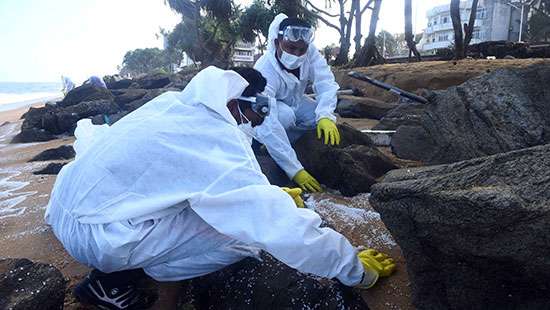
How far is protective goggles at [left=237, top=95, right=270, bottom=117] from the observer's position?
2457mm

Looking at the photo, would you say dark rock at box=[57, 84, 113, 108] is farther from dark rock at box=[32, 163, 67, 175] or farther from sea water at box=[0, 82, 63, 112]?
sea water at box=[0, 82, 63, 112]

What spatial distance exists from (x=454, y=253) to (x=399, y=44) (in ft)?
227

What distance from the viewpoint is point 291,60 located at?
409cm

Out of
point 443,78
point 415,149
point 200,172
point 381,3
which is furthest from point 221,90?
point 381,3

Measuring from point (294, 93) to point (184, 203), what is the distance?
8.68ft

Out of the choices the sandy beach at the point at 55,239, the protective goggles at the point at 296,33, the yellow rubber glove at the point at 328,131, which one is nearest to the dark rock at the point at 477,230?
the sandy beach at the point at 55,239

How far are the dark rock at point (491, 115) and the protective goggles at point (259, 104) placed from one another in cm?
171

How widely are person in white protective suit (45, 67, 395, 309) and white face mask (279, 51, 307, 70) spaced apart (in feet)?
6.41

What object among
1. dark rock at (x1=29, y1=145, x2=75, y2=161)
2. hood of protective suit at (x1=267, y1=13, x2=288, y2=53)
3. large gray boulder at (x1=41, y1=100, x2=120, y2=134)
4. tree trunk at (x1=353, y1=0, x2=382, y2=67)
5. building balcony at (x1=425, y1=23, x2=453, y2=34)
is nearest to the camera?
hood of protective suit at (x1=267, y1=13, x2=288, y2=53)

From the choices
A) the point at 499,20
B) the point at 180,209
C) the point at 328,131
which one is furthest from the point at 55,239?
the point at 499,20

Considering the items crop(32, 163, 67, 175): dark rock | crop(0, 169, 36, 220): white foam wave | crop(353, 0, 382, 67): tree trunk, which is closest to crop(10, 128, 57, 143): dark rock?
crop(0, 169, 36, 220): white foam wave

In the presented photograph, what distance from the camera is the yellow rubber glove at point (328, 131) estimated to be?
3.85 meters

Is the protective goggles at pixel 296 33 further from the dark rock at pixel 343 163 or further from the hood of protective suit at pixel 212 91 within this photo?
the hood of protective suit at pixel 212 91

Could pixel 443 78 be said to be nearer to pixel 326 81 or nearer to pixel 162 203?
pixel 326 81
